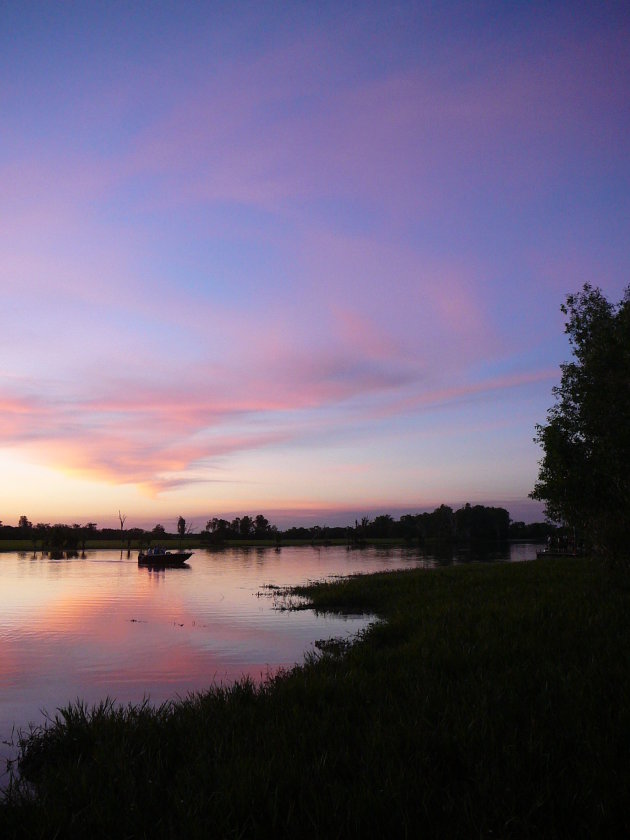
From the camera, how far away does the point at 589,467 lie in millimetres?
27453

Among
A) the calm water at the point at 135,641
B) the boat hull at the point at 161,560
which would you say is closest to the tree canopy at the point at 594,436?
the calm water at the point at 135,641

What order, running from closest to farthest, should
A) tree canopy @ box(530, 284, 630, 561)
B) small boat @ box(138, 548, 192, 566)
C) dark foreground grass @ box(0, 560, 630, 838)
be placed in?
dark foreground grass @ box(0, 560, 630, 838) < tree canopy @ box(530, 284, 630, 561) < small boat @ box(138, 548, 192, 566)

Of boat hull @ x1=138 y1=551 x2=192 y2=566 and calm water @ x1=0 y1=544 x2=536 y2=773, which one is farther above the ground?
calm water @ x1=0 y1=544 x2=536 y2=773

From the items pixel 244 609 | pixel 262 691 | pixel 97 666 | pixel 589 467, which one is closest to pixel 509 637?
pixel 262 691

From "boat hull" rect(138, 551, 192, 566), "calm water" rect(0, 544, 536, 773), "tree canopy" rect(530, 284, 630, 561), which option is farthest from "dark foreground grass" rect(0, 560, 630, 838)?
"boat hull" rect(138, 551, 192, 566)

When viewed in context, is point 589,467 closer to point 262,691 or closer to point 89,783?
Result: point 262,691

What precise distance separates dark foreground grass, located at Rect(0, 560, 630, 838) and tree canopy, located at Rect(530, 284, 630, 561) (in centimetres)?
1330

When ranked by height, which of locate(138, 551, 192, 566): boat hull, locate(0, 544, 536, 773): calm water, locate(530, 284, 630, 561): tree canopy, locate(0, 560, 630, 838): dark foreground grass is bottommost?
locate(138, 551, 192, 566): boat hull

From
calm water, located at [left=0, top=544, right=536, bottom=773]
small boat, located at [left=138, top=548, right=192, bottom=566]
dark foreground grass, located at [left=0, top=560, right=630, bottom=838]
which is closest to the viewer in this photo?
dark foreground grass, located at [left=0, top=560, right=630, bottom=838]

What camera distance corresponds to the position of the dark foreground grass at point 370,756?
5.81 metres

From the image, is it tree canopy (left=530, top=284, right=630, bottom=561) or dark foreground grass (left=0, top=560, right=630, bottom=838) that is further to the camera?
tree canopy (left=530, top=284, right=630, bottom=561)

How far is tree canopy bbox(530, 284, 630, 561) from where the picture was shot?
24609 millimetres

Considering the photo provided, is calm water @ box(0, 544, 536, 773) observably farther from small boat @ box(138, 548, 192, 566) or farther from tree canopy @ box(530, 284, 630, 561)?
small boat @ box(138, 548, 192, 566)

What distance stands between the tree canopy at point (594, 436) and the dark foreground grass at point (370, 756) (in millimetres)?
13295
